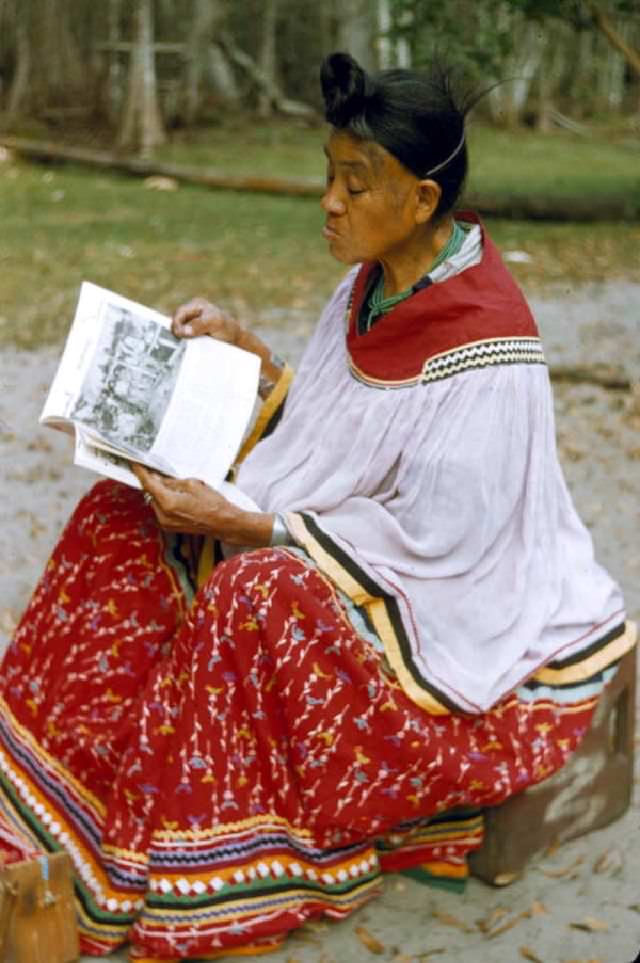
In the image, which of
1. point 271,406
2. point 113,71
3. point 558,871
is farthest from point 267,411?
point 113,71

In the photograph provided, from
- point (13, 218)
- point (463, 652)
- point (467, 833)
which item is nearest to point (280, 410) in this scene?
point (463, 652)

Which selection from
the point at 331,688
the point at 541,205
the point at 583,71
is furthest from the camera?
the point at 583,71

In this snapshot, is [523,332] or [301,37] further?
[301,37]

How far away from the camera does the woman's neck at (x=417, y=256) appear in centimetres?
308

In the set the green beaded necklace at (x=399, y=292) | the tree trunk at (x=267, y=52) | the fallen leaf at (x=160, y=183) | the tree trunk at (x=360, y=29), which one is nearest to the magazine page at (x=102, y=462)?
the green beaded necklace at (x=399, y=292)

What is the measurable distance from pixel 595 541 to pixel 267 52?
21.9 m

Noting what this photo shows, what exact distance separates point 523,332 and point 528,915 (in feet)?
4.07

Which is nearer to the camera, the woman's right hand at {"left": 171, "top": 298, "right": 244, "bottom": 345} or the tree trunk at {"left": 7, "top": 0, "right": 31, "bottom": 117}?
the woman's right hand at {"left": 171, "top": 298, "right": 244, "bottom": 345}

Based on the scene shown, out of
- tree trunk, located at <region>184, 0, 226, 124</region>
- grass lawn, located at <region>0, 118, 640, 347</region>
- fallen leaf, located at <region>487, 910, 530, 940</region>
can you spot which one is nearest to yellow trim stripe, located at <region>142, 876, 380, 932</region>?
fallen leaf, located at <region>487, 910, 530, 940</region>

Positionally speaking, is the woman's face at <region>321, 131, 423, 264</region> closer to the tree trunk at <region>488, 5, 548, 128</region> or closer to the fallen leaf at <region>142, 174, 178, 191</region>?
the fallen leaf at <region>142, 174, 178, 191</region>

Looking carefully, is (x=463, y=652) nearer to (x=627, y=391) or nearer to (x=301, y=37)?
(x=627, y=391)

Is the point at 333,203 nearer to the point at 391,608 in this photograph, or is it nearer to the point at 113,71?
the point at 391,608

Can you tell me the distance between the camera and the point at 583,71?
31312 mm

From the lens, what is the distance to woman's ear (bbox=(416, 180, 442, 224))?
2.96 metres
